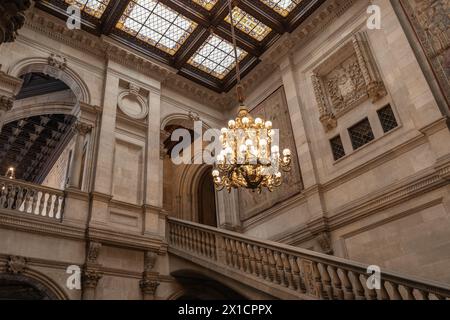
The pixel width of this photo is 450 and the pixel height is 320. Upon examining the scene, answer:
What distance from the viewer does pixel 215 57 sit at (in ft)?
34.7

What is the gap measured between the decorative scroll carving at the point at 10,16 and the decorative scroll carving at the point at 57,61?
514 centimetres

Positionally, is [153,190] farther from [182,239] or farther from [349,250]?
[349,250]

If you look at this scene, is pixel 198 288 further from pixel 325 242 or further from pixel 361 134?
pixel 361 134

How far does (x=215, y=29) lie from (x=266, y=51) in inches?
63.8

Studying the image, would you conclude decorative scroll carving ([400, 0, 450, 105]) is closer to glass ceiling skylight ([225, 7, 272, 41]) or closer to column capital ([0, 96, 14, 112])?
glass ceiling skylight ([225, 7, 272, 41])

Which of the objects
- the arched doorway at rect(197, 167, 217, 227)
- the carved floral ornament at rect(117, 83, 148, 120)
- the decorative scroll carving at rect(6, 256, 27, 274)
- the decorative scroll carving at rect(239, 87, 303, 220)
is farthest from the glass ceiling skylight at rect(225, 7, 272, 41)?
the decorative scroll carving at rect(6, 256, 27, 274)

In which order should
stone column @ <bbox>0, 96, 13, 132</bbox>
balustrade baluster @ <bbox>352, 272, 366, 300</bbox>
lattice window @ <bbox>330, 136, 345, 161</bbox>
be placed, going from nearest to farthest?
balustrade baluster @ <bbox>352, 272, 366, 300</bbox>
stone column @ <bbox>0, 96, 13, 132</bbox>
lattice window @ <bbox>330, 136, 345, 161</bbox>

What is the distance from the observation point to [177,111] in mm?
10742

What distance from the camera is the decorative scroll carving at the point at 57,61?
840 centimetres

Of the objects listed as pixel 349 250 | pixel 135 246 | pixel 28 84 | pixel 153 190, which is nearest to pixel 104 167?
pixel 153 190

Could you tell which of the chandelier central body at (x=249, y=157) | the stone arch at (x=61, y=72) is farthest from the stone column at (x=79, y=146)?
the chandelier central body at (x=249, y=157)

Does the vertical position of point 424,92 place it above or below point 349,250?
above

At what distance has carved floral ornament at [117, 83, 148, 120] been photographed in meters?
9.28

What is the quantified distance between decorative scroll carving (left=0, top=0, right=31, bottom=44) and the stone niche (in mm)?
6501
